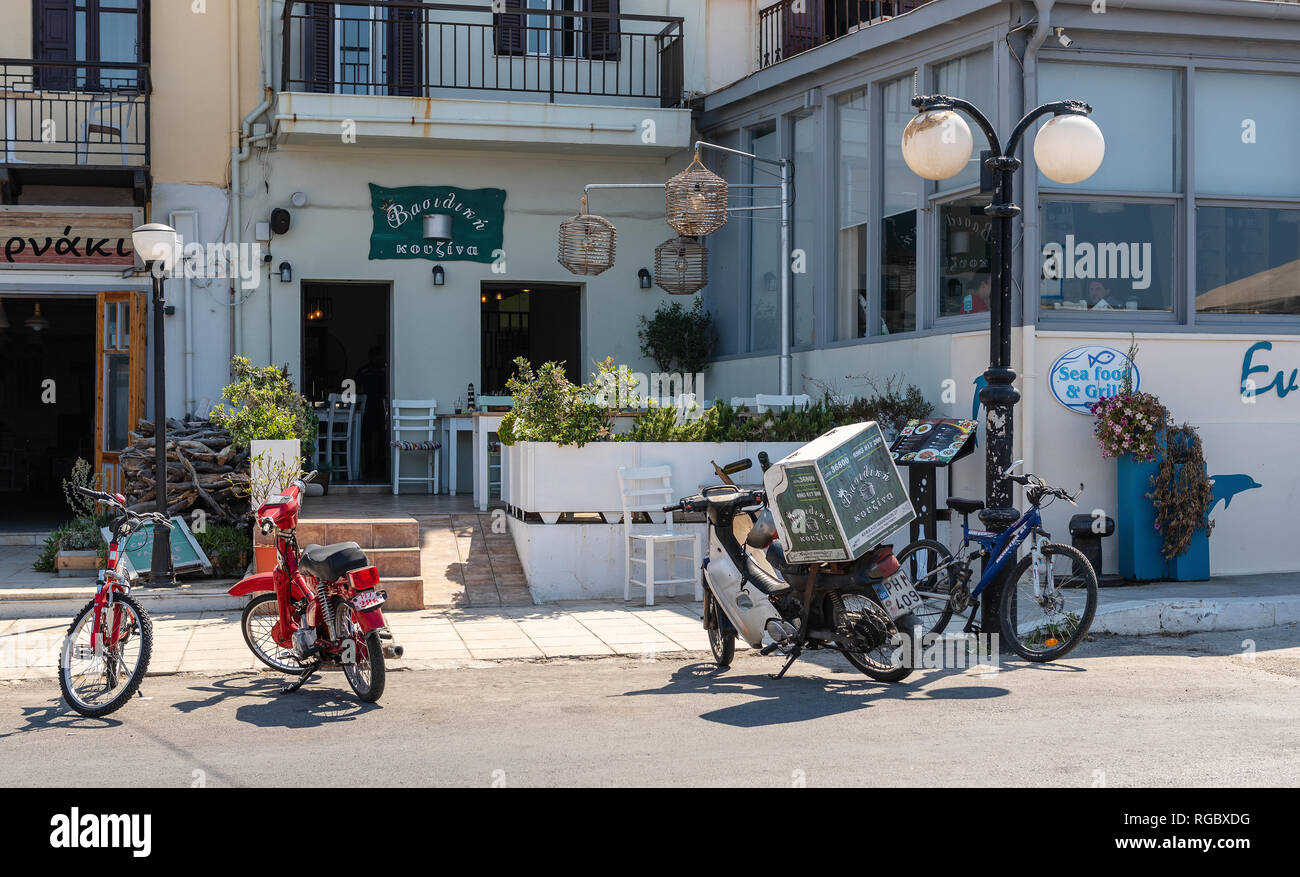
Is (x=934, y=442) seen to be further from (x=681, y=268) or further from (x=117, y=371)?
(x=117, y=371)

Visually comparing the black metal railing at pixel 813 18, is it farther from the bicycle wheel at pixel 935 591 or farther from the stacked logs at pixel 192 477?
the bicycle wheel at pixel 935 591

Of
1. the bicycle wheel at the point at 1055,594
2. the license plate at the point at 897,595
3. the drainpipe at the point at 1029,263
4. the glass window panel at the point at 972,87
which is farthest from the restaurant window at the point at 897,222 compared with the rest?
the license plate at the point at 897,595

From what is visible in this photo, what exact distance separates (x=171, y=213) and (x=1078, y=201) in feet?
30.9

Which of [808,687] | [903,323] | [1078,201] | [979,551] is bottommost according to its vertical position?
[808,687]

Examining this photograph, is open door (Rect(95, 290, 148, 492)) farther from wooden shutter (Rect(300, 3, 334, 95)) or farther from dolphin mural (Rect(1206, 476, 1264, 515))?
dolphin mural (Rect(1206, 476, 1264, 515))

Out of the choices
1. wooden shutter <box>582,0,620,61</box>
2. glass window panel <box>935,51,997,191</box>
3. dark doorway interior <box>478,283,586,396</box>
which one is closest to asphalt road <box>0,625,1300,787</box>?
glass window panel <box>935,51,997,191</box>

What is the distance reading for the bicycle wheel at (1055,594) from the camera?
7.33 metres

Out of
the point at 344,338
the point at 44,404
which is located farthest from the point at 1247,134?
the point at 44,404

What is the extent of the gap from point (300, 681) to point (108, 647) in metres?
0.99

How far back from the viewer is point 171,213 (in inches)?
540

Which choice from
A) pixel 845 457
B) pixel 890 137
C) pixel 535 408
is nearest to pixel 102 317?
pixel 535 408

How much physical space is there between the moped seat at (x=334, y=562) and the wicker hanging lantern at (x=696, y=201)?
5.72m
